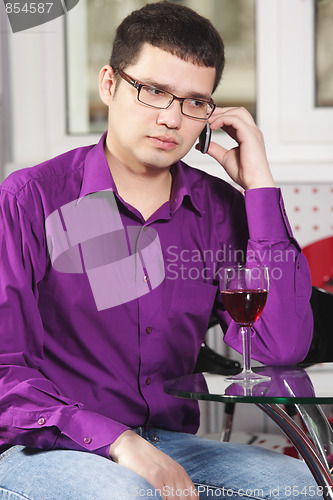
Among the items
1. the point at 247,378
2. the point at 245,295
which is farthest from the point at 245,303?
the point at 247,378

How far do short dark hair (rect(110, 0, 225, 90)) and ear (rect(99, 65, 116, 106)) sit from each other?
0.06 ft

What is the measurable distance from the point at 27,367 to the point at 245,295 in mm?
447

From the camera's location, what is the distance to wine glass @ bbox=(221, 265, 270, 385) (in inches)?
56.2

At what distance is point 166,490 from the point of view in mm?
1209

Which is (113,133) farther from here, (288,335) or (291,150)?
(291,150)

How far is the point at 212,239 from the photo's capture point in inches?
69.8

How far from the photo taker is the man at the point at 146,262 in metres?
1.47

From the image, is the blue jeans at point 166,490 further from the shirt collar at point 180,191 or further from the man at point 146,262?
the shirt collar at point 180,191

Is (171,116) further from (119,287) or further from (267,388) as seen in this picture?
(267,388)

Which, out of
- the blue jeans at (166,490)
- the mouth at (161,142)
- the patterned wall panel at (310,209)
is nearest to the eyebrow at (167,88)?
the mouth at (161,142)

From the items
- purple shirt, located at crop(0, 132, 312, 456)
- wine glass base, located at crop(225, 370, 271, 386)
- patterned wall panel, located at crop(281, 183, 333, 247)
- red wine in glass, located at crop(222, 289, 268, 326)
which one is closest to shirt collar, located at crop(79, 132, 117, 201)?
purple shirt, located at crop(0, 132, 312, 456)

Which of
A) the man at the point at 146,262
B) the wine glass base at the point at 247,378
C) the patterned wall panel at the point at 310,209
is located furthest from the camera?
the patterned wall panel at the point at 310,209

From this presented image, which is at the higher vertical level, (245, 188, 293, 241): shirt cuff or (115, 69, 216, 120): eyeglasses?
(115, 69, 216, 120): eyeglasses

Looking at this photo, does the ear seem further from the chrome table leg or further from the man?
the chrome table leg
